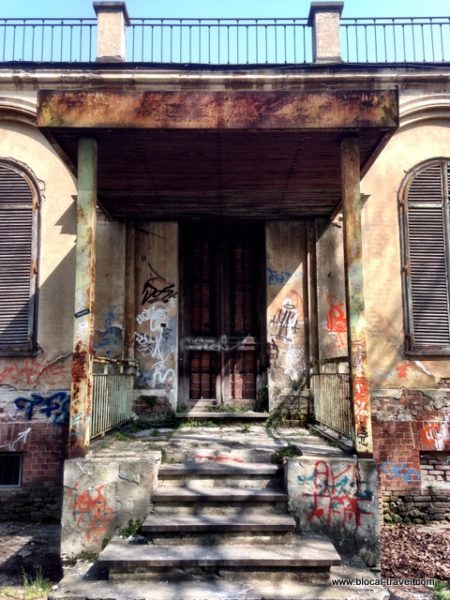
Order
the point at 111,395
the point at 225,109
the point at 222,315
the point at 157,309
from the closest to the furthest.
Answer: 1. the point at 225,109
2. the point at 111,395
3. the point at 157,309
4. the point at 222,315

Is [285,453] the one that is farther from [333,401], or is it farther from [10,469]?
[10,469]

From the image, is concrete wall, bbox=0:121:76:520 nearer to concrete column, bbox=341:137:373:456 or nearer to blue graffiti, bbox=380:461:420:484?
concrete column, bbox=341:137:373:456

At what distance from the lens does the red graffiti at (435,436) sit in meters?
7.36

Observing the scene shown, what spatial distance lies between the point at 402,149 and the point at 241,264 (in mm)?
3002

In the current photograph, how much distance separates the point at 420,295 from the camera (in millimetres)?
7750

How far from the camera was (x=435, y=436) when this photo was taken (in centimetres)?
738

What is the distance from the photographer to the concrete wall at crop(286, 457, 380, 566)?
479 cm

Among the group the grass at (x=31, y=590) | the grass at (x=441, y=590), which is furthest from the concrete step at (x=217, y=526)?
the grass at (x=441, y=590)

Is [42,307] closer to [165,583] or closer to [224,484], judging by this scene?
[224,484]

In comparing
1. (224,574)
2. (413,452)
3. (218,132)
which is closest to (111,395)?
(224,574)

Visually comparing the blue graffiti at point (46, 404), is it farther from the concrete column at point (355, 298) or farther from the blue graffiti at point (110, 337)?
the concrete column at point (355, 298)

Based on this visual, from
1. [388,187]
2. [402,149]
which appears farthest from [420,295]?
[402,149]

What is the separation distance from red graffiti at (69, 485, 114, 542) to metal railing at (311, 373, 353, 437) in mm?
2438

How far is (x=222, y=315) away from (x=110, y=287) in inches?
69.4
